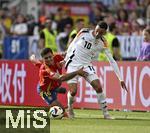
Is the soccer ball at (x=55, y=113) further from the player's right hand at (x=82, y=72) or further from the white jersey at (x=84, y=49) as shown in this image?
the white jersey at (x=84, y=49)

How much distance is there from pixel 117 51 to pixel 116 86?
2.68 metres

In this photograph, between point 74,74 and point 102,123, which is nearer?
point 102,123

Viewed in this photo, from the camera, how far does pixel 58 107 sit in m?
20.4

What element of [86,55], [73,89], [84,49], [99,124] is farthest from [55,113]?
[84,49]

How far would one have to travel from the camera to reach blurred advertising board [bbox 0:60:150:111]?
2317 cm

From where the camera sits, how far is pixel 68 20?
33.4 meters

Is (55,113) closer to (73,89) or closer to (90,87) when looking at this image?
(73,89)

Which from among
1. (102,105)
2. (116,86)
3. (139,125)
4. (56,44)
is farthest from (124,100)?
(56,44)

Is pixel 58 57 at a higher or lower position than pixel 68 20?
lower

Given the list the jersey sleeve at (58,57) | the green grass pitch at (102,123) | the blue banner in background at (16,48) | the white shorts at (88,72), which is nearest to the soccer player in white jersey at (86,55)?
the white shorts at (88,72)

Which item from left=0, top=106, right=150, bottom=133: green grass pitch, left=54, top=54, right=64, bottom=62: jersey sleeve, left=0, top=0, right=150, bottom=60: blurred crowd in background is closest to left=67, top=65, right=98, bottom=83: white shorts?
left=54, top=54, right=64, bottom=62: jersey sleeve

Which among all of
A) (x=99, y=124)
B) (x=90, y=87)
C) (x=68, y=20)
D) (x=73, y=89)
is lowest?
(x=99, y=124)

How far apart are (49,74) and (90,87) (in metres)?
3.78

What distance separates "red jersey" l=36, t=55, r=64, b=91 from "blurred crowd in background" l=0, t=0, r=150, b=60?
10.1 m
